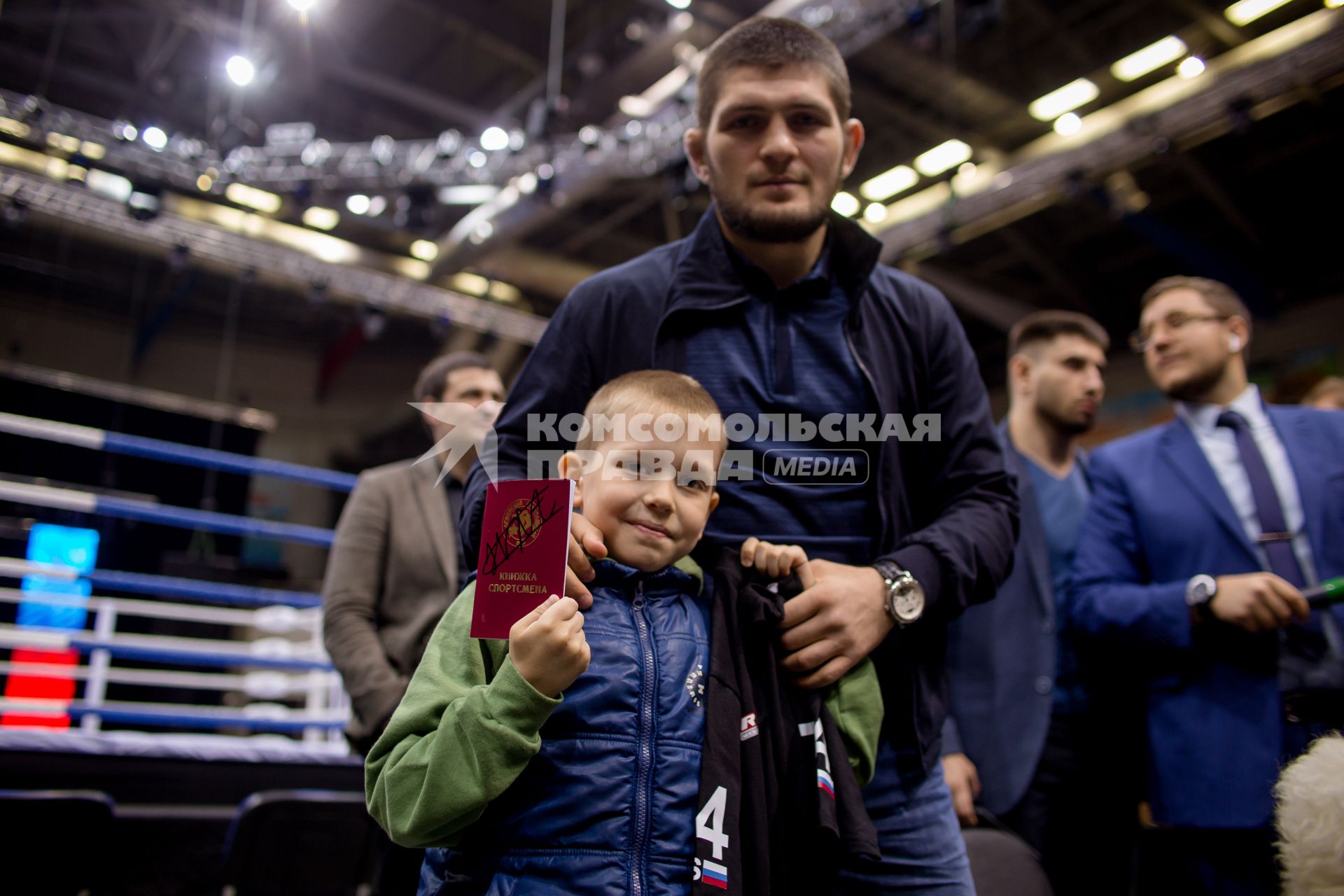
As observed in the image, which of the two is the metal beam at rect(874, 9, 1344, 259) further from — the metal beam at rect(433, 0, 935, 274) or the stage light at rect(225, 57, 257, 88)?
the stage light at rect(225, 57, 257, 88)

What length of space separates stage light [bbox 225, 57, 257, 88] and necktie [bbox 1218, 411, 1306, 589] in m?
5.76

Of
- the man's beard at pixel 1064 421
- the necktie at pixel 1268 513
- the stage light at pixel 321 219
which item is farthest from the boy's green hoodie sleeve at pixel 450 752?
the stage light at pixel 321 219

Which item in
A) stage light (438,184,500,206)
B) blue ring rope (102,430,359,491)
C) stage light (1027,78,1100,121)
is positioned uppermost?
stage light (1027,78,1100,121)

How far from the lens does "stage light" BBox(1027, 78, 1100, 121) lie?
6.75m

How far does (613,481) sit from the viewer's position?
1.14 metres

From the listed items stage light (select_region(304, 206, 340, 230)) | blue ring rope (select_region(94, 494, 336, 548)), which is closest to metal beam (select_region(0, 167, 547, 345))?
stage light (select_region(304, 206, 340, 230))

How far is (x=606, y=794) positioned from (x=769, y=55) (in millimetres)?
1123

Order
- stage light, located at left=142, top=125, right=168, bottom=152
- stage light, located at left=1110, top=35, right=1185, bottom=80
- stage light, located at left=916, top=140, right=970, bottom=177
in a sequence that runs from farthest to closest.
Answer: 1. stage light, located at left=916, top=140, right=970, bottom=177
2. stage light, located at left=1110, top=35, right=1185, bottom=80
3. stage light, located at left=142, top=125, right=168, bottom=152

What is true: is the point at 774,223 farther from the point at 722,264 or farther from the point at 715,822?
the point at 715,822

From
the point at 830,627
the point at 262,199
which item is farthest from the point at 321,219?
the point at 830,627

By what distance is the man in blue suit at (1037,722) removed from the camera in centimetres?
196

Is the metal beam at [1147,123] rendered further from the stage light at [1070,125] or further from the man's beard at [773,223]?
the man's beard at [773,223]

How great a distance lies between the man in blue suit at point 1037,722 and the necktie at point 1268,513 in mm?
462

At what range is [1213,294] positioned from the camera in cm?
229
